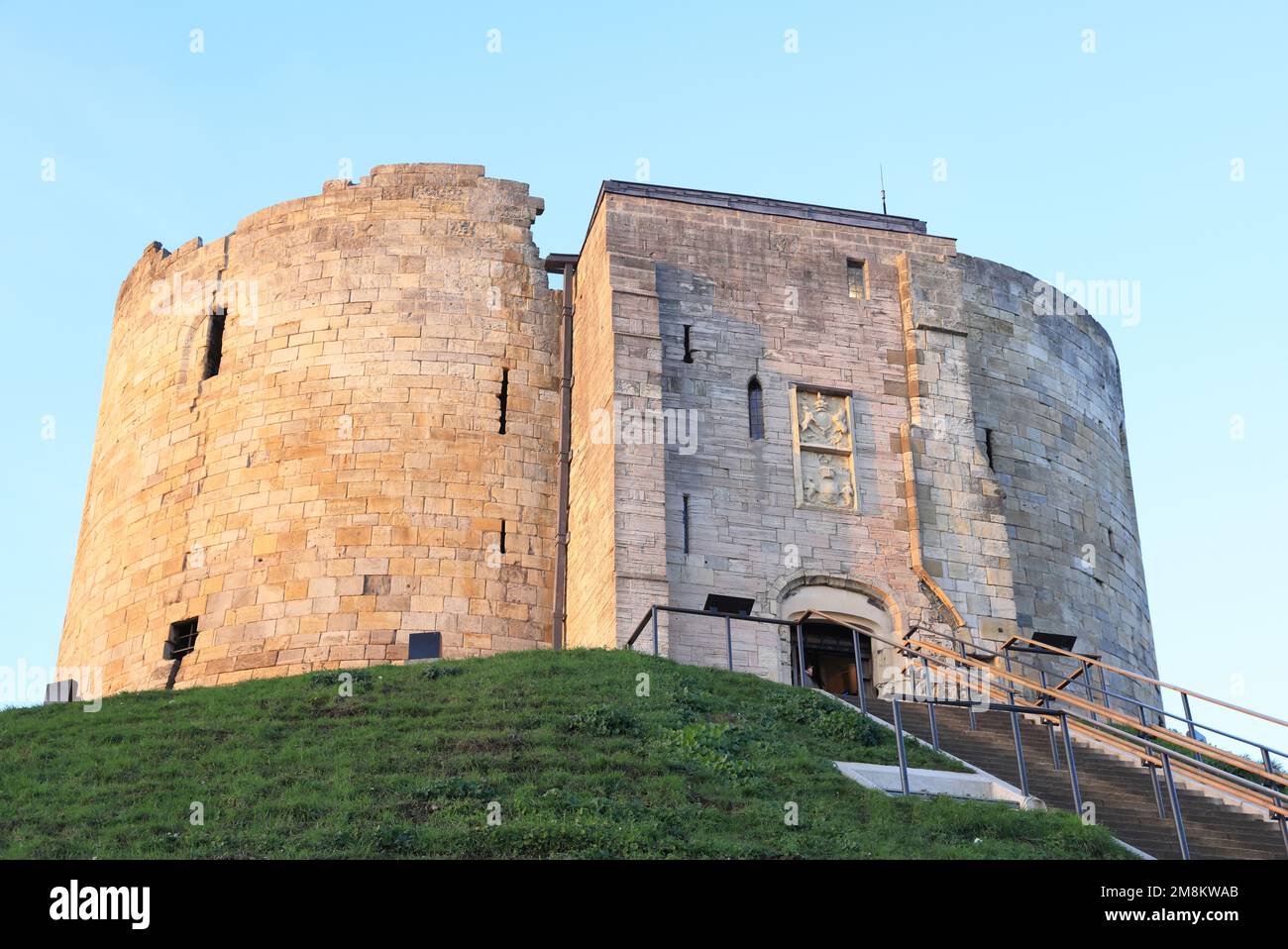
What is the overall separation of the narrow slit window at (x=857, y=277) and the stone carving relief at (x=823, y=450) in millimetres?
2019

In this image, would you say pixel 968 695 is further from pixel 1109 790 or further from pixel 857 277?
pixel 857 277

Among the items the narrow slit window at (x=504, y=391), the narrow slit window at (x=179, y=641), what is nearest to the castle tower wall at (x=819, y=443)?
the narrow slit window at (x=504, y=391)

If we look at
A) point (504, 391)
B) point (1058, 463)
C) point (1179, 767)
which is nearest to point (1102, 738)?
point (1179, 767)

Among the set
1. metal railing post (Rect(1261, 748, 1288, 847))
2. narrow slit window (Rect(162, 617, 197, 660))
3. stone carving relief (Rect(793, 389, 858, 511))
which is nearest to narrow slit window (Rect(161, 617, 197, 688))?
narrow slit window (Rect(162, 617, 197, 660))

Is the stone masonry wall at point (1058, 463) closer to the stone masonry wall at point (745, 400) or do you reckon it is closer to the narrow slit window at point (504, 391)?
the stone masonry wall at point (745, 400)

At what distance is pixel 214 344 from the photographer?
87.9 ft

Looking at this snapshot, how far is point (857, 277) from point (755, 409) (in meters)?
3.30

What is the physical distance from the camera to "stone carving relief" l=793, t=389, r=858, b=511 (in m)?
23.3

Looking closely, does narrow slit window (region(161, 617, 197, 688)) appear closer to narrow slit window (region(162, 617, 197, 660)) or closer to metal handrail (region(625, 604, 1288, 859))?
narrow slit window (region(162, 617, 197, 660))

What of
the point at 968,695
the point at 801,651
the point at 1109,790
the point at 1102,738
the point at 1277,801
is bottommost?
the point at 1277,801

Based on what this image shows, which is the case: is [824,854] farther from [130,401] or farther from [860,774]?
[130,401]
